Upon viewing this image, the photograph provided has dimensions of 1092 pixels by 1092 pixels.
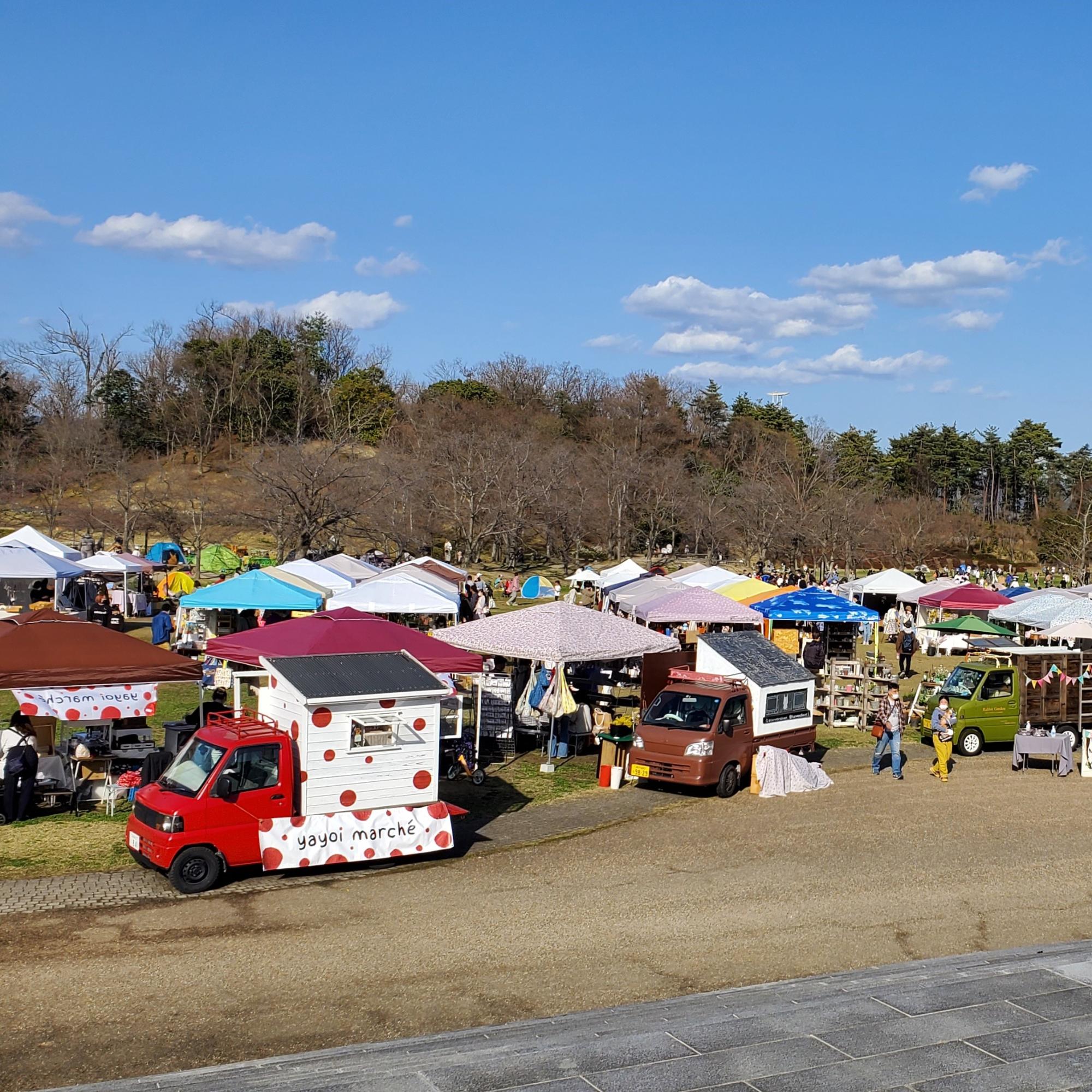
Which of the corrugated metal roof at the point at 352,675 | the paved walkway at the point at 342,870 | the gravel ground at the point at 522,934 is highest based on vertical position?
the corrugated metal roof at the point at 352,675

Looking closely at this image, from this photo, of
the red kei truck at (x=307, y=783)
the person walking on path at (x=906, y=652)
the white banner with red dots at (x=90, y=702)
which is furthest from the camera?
the person walking on path at (x=906, y=652)

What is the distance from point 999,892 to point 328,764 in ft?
24.6

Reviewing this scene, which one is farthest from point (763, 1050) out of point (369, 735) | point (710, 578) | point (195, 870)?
point (710, 578)

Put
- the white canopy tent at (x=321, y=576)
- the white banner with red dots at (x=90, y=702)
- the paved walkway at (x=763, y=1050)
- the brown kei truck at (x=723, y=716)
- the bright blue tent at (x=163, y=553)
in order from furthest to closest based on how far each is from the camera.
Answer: the bright blue tent at (x=163, y=553) → the white canopy tent at (x=321, y=576) → the brown kei truck at (x=723, y=716) → the white banner with red dots at (x=90, y=702) → the paved walkway at (x=763, y=1050)

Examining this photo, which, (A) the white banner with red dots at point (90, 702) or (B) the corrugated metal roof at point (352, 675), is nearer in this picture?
(B) the corrugated metal roof at point (352, 675)

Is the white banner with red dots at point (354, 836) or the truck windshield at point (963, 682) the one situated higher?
the truck windshield at point (963, 682)

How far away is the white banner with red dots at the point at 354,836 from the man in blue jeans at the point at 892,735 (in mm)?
8070

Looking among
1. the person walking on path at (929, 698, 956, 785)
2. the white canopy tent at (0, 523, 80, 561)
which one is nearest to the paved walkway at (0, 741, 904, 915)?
the person walking on path at (929, 698, 956, 785)

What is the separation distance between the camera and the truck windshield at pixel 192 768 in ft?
38.5

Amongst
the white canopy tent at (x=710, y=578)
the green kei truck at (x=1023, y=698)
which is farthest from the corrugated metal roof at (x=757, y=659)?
the white canopy tent at (x=710, y=578)

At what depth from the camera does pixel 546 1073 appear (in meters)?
7.22

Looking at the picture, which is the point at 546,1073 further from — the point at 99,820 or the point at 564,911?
the point at 99,820

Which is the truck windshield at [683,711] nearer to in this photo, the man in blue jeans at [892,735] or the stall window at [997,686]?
the man in blue jeans at [892,735]

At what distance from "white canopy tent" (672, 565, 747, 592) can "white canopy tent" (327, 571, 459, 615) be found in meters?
9.64
